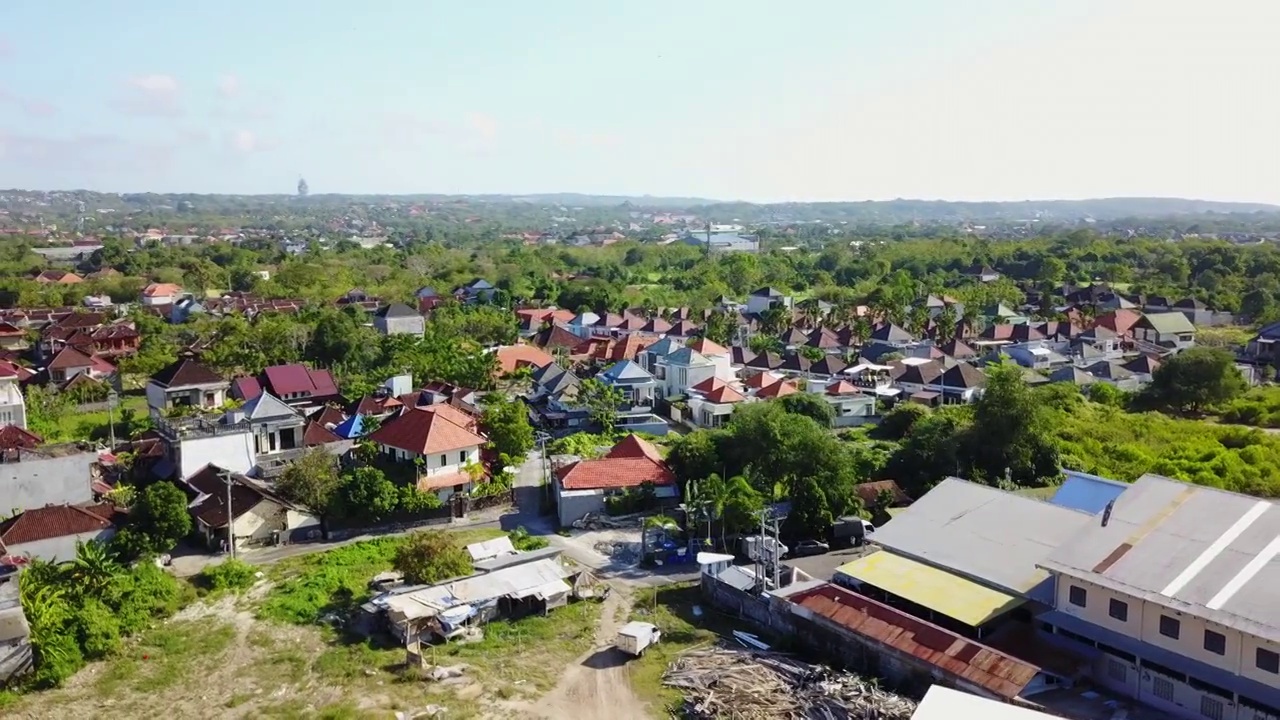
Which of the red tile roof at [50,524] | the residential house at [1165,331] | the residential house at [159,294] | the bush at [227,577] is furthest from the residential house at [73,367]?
the residential house at [1165,331]

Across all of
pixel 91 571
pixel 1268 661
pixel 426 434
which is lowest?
pixel 91 571

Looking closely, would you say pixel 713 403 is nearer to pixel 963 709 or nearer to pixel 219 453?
pixel 219 453

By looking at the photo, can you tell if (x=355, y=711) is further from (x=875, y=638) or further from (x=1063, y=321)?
(x=1063, y=321)

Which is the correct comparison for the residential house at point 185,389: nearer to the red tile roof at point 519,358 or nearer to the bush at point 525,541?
the red tile roof at point 519,358

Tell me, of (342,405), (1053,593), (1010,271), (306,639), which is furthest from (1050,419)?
(1010,271)

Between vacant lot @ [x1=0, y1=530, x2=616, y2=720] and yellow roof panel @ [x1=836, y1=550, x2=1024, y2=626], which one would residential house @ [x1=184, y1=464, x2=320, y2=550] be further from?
yellow roof panel @ [x1=836, y1=550, x2=1024, y2=626]

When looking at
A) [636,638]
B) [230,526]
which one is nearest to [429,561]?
[636,638]

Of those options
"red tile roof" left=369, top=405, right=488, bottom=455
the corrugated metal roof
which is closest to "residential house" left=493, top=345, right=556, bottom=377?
"red tile roof" left=369, top=405, right=488, bottom=455
